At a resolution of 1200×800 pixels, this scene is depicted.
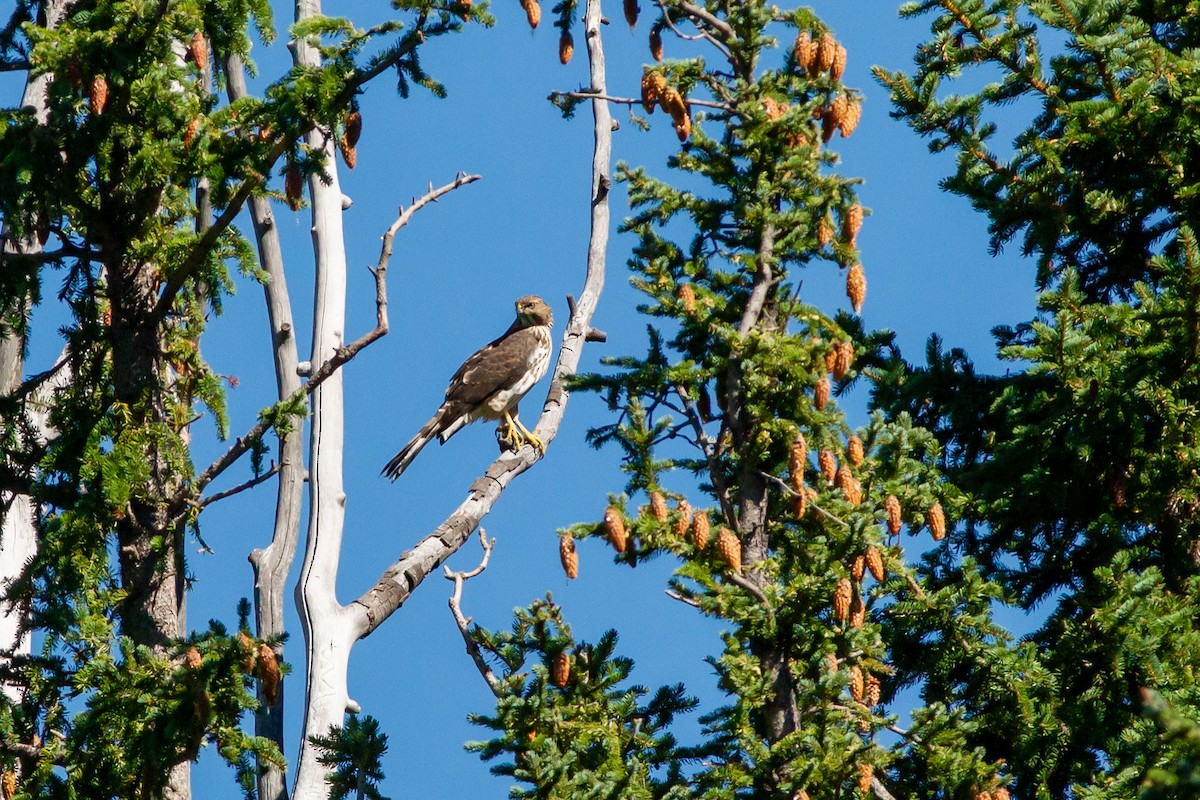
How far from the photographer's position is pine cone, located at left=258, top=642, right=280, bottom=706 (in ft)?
19.5

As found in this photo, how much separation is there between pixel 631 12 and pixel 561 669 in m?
4.13

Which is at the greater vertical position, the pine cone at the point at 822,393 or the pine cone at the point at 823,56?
the pine cone at the point at 823,56

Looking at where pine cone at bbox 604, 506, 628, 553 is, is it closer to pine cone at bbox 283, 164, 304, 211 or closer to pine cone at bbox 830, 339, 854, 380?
pine cone at bbox 830, 339, 854, 380

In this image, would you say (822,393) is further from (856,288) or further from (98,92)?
(98,92)

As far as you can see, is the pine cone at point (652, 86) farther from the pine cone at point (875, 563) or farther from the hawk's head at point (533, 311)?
the hawk's head at point (533, 311)

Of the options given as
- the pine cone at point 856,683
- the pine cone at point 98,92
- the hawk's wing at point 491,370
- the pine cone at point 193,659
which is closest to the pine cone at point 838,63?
the pine cone at point 856,683

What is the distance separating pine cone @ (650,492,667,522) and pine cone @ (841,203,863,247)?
161 centimetres

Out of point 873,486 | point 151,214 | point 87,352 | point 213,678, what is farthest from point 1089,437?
point 87,352

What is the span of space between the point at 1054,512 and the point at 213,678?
4506mm

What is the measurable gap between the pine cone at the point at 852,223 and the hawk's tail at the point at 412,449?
4.31m

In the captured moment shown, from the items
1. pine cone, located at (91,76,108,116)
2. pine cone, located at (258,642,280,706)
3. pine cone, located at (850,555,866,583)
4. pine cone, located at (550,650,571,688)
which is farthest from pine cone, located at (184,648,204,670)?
pine cone, located at (850,555,866,583)

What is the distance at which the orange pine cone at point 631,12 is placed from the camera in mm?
8281

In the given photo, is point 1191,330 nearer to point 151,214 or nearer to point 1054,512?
point 1054,512

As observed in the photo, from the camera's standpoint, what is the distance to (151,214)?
7.01 m
